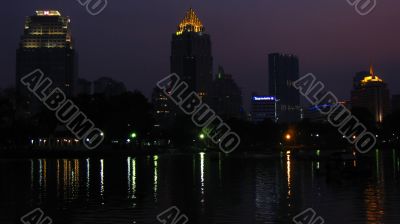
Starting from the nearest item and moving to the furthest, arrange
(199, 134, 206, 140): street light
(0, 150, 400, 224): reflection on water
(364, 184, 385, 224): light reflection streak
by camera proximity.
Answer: (364, 184, 385, 224): light reflection streak < (0, 150, 400, 224): reflection on water < (199, 134, 206, 140): street light

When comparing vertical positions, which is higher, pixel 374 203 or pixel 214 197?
pixel 214 197

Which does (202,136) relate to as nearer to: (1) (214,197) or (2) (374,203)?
(1) (214,197)

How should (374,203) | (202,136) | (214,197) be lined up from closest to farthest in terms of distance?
(374,203)
(214,197)
(202,136)

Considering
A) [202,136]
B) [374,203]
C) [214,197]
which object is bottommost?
[374,203]

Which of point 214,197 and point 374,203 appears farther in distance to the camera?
point 214,197

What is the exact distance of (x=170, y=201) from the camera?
33750mm

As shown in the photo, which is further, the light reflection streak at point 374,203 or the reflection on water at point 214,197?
the reflection on water at point 214,197

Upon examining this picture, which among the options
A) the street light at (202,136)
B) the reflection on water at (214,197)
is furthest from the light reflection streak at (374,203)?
the street light at (202,136)

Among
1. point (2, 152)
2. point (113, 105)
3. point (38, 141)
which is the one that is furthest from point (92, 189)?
point (38, 141)

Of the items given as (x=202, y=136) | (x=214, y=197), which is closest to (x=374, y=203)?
(x=214, y=197)

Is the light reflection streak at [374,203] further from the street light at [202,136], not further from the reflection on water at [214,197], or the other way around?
the street light at [202,136]

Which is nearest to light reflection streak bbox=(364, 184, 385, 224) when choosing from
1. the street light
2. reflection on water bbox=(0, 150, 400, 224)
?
reflection on water bbox=(0, 150, 400, 224)

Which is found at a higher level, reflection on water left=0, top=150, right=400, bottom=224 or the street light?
the street light

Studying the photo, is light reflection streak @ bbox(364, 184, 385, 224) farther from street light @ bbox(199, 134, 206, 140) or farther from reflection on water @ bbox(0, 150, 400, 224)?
street light @ bbox(199, 134, 206, 140)
